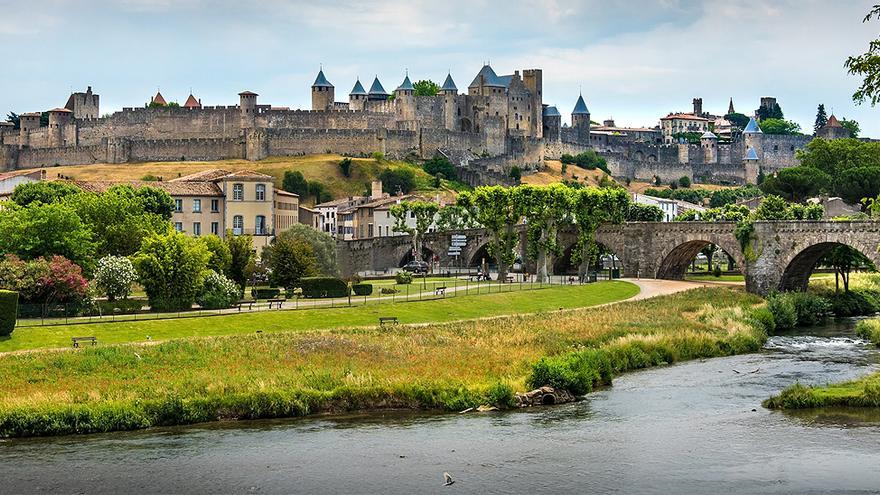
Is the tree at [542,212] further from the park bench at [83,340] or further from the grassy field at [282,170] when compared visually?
the grassy field at [282,170]

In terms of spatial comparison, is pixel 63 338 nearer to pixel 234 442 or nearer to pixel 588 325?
pixel 234 442

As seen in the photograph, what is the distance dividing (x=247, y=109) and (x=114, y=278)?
3544 inches

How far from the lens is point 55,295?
4709 cm

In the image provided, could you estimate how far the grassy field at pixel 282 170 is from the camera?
404 feet

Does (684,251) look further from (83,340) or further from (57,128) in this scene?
(57,128)

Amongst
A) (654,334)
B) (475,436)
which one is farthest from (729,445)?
(654,334)

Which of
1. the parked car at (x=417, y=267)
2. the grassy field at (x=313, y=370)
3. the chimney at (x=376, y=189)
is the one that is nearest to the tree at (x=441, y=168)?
the chimney at (x=376, y=189)

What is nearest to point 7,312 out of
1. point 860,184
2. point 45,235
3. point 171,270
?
point 171,270

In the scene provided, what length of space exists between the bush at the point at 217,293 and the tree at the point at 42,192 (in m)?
19.3

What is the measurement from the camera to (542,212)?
2884 inches

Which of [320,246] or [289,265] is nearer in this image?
[289,265]

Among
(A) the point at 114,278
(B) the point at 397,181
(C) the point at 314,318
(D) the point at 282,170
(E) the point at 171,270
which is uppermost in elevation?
(D) the point at 282,170

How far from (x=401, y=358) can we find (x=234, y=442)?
1040cm

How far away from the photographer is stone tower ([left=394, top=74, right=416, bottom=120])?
477 feet
